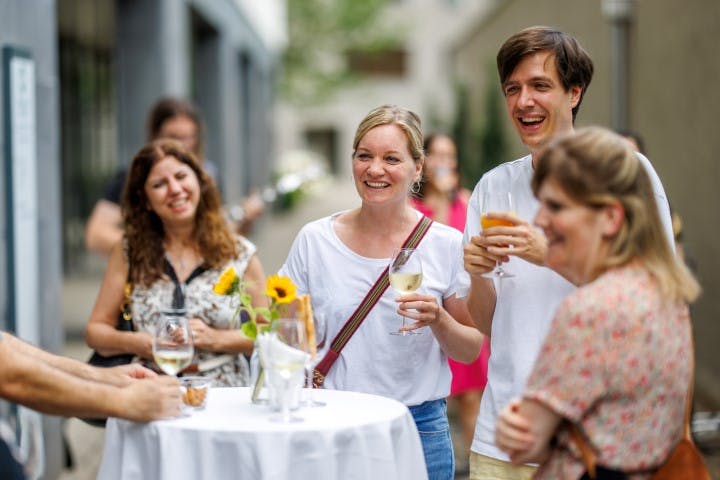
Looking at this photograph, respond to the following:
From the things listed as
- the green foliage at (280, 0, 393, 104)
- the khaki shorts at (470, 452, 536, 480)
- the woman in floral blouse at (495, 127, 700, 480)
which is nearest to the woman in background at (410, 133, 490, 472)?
the khaki shorts at (470, 452, 536, 480)

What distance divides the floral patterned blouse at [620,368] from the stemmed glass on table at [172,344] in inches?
55.8

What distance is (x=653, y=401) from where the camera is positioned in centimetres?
247

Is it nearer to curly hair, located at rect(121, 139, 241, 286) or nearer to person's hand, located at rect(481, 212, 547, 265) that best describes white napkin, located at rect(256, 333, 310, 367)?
person's hand, located at rect(481, 212, 547, 265)

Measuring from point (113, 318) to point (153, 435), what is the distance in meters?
1.62

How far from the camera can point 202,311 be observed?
477cm

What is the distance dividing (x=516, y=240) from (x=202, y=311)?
1966mm

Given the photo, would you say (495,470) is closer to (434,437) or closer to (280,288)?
(434,437)

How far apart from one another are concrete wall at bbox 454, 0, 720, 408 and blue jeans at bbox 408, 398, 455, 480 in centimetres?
534

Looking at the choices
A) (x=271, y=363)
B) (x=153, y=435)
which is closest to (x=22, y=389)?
(x=153, y=435)

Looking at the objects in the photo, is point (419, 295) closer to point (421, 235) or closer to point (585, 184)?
point (421, 235)

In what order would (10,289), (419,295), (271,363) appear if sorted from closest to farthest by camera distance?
(271,363)
(419,295)
(10,289)

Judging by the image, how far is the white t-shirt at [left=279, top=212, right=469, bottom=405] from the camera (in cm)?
401

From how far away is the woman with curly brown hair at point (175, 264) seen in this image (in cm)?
474

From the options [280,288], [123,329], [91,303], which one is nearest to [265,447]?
[280,288]
